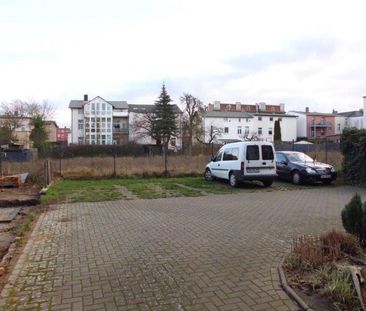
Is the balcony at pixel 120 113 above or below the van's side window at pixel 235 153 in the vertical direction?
above

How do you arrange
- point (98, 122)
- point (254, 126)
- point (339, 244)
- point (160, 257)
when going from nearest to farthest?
1. point (339, 244)
2. point (160, 257)
3. point (98, 122)
4. point (254, 126)

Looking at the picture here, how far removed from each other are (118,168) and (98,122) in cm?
5628

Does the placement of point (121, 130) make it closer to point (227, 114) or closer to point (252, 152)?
point (227, 114)

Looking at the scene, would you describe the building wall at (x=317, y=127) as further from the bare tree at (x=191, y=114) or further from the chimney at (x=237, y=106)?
the bare tree at (x=191, y=114)

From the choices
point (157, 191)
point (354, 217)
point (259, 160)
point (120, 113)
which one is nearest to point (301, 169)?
point (259, 160)

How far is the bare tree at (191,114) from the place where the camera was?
59594mm

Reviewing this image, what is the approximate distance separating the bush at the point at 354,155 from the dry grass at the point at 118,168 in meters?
8.34

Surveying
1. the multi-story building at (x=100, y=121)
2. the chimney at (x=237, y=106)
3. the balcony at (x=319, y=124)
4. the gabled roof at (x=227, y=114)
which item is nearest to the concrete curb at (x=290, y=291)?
the multi-story building at (x=100, y=121)

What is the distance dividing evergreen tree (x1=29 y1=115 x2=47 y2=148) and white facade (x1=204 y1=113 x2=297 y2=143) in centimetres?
3586

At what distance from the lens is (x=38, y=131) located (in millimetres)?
55062

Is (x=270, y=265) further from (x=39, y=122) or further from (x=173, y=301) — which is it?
(x=39, y=122)

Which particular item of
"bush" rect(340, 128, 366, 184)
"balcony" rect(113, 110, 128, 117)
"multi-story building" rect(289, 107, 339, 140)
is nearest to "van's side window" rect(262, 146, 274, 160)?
"bush" rect(340, 128, 366, 184)

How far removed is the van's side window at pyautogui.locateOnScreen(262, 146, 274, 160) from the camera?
50.2ft

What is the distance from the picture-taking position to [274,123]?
262 ft
